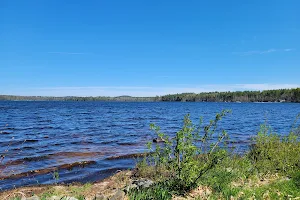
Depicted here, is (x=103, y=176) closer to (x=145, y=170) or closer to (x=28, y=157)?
(x=145, y=170)

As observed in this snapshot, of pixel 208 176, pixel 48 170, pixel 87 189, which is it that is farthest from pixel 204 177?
pixel 48 170

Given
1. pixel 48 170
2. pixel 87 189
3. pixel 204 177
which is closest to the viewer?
pixel 204 177

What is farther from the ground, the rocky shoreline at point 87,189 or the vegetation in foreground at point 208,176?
the vegetation in foreground at point 208,176

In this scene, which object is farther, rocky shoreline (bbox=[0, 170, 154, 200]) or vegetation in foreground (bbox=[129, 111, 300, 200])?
rocky shoreline (bbox=[0, 170, 154, 200])

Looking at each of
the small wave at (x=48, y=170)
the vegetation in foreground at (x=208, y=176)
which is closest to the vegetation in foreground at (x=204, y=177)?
the vegetation in foreground at (x=208, y=176)

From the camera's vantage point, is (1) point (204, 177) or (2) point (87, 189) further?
→ (2) point (87, 189)

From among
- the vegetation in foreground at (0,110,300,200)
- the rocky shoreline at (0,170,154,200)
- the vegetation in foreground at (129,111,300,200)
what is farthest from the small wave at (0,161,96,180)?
the vegetation in foreground at (129,111,300,200)

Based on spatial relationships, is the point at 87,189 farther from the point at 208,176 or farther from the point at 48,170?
the point at 48,170

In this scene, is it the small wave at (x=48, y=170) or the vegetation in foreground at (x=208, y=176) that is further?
the small wave at (x=48, y=170)

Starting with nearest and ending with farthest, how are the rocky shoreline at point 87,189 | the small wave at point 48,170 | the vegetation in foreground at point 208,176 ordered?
1. the vegetation in foreground at point 208,176
2. the rocky shoreline at point 87,189
3. the small wave at point 48,170

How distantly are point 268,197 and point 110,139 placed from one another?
1788 cm

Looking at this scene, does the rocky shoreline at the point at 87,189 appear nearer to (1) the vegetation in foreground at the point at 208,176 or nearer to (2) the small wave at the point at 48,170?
(1) the vegetation in foreground at the point at 208,176

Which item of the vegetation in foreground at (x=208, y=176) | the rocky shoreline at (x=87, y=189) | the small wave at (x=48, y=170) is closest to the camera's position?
the vegetation in foreground at (x=208, y=176)

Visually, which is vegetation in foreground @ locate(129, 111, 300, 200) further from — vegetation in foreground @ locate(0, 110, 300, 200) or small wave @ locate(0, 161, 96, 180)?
small wave @ locate(0, 161, 96, 180)
